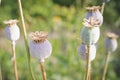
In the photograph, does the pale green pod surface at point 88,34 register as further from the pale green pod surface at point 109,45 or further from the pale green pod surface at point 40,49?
the pale green pod surface at point 109,45

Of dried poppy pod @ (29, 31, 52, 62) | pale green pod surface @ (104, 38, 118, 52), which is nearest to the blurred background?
pale green pod surface @ (104, 38, 118, 52)

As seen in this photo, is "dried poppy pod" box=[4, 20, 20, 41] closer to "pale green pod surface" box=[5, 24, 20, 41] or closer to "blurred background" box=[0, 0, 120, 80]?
"pale green pod surface" box=[5, 24, 20, 41]

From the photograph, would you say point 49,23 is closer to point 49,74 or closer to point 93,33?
point 49,74

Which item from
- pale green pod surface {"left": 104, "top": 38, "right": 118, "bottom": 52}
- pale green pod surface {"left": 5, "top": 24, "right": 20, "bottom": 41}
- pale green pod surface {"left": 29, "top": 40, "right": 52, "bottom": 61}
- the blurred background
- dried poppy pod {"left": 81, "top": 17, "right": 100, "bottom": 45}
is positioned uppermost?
dried poppy pod {"left": 81, "top": 17, "right": 100, "bottom": 45}

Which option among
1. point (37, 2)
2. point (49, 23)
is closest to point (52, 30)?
point (49, 23)

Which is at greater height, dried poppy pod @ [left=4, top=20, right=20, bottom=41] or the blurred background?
dried poppy pod @ [left=4, top=20, right=20, bottom=41]

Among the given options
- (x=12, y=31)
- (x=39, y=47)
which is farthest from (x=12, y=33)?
(x=39, y=47)

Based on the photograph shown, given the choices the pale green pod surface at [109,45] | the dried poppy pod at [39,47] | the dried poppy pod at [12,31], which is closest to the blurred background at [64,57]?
the pale green pod surface at [109,45]

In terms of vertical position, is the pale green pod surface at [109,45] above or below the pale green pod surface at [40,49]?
below
